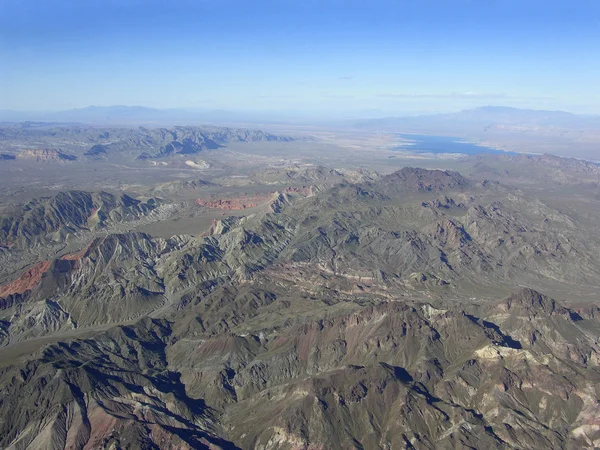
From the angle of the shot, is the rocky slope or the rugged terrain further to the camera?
the rugged terrain

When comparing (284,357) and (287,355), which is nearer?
(284,357)

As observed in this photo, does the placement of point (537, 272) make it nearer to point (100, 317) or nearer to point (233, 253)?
point (233, 253)

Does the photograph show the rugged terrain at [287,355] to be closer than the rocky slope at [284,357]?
No

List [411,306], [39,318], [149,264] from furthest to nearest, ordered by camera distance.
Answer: [149,264], [39,318], [411,306]

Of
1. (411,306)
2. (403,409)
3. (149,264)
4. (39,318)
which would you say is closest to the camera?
(403,409)

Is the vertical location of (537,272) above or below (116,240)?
below

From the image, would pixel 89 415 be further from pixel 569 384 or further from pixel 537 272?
pixel 537 272

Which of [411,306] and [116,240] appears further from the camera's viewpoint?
[116,240]

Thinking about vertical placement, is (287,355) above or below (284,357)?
above

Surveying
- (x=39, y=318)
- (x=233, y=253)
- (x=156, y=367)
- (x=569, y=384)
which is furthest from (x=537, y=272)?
(x=39, y=318)
